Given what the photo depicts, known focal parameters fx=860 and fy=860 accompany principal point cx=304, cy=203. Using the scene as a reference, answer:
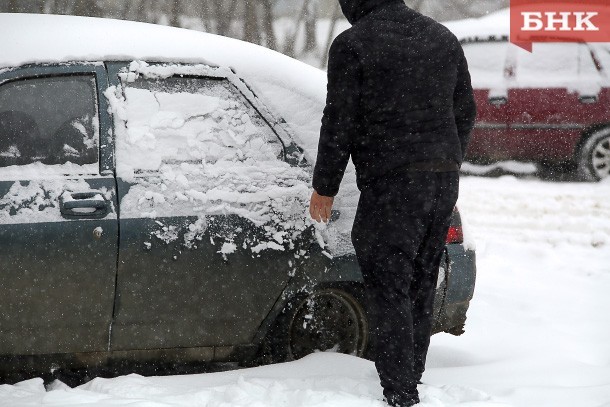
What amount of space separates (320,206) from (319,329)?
2.44ft

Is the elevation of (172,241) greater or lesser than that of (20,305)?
greater

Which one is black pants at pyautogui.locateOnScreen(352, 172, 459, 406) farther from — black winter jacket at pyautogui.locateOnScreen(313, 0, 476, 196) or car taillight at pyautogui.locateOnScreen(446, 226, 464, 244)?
car taillight at pyautogui.locateOnScreen(446, 226, 464, 244)

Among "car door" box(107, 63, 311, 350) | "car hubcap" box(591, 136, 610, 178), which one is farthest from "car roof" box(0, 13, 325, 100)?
"car hubcap" box(591, 136, 610, 178)

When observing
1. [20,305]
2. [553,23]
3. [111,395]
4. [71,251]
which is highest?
[553,23]

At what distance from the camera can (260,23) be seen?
42.6 feet

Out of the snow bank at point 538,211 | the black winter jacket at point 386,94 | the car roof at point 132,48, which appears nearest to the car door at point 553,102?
the snow bank at point 538,211

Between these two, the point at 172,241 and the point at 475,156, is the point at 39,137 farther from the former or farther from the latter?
the point at 475,156

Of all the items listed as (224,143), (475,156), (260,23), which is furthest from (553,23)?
(224,143)

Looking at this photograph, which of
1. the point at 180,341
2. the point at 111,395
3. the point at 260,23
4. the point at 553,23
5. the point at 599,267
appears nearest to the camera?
the point at 111,395

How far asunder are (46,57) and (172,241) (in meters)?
0.96

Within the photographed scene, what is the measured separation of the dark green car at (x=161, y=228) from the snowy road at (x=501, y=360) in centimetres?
18

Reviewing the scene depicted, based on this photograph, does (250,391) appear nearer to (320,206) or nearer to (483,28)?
(320,206)

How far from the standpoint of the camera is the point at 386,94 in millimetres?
3213

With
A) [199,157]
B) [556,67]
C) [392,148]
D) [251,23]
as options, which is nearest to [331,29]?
[251,23]
